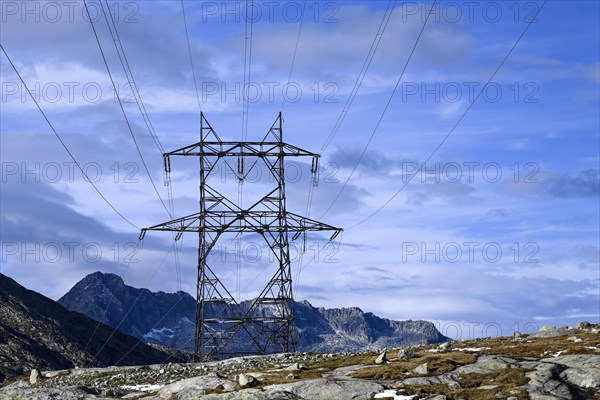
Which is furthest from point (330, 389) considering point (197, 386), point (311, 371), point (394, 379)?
point (311, 371)

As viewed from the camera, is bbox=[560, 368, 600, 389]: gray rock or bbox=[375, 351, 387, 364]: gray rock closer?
bbox=[560, 368, 600, 389]: gray rock

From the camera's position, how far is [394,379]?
177 ft

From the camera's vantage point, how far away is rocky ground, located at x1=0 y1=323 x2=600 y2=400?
163 ft

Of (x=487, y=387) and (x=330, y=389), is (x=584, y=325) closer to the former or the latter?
(x=487, y=387)

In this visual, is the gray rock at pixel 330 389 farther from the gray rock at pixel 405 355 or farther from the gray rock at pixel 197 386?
the gray rock at pixel 405 355

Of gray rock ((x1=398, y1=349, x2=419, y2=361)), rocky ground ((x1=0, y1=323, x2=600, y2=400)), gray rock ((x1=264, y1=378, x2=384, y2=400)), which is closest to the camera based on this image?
rocky ground ((x1=0, y1=323, x2=600, y2=400))

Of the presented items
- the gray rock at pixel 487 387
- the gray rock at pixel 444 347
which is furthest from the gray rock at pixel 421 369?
the gray rock at pixel 444 347

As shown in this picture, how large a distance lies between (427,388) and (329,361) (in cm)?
1920

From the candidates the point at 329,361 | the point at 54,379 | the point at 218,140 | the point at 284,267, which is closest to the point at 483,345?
the point at 329,361

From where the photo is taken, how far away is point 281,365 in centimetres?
6881

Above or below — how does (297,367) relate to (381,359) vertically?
below

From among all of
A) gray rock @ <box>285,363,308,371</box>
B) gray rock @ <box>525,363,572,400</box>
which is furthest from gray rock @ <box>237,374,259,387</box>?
gray rock @ <box>525,363,572,400</box>

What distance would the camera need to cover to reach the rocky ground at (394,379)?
1951 inches

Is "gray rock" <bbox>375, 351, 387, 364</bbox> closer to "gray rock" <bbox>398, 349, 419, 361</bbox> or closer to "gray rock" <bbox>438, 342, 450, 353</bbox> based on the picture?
"gray rock" <bbox>398, 349, 419, 361</bbox>
